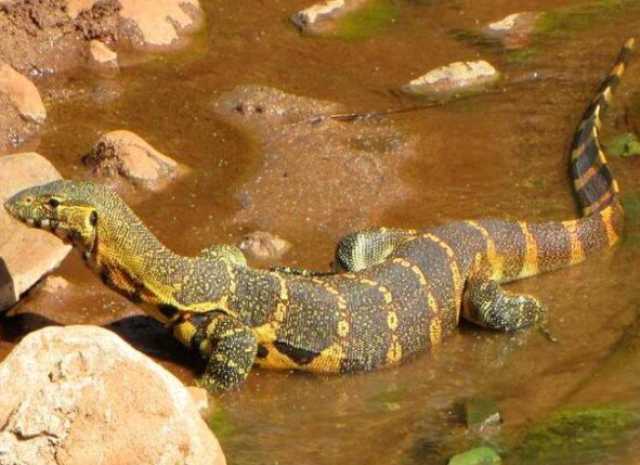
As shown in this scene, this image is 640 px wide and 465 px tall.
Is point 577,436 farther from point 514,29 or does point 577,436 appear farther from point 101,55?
point 514,29

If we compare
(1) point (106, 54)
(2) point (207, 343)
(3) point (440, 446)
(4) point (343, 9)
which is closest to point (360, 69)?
(4) point (343, 9)

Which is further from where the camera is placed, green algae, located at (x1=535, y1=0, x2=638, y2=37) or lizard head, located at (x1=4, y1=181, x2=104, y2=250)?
green algae, located at (x1=535, y1=0, x2=638, y2=37)

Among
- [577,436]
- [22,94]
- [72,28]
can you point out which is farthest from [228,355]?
[72,28]

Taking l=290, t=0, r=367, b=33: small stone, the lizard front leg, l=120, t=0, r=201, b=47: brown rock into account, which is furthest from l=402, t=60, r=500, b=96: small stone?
the lizard front leg

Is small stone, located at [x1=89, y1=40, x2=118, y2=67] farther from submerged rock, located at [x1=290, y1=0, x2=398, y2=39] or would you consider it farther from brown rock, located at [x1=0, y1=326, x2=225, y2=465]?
brown rock, located at [x1=0, y1=326, x2=225, y2=465]

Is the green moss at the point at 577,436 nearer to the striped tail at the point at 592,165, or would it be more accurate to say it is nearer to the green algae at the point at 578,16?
the striped tail at the point at 592,165
